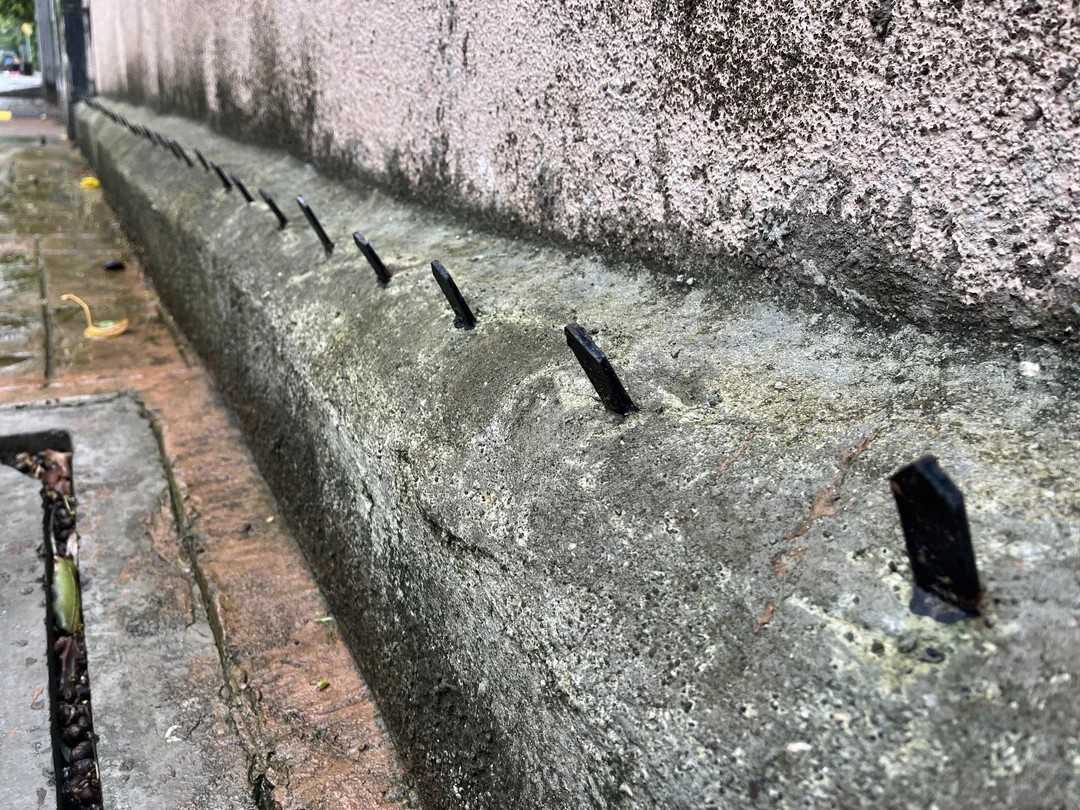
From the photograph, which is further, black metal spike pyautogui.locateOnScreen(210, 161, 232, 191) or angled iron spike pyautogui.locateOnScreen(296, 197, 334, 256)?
black metal spike pyautogui.locateOnScreen(210, 161, 232, 191)

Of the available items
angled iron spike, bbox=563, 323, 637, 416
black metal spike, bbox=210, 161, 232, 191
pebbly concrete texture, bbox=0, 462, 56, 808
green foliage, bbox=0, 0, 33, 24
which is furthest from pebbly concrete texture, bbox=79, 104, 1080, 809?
green foliage, bbox=0, 0, 33, 24

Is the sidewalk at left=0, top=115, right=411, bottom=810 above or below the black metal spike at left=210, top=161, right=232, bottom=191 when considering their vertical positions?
below

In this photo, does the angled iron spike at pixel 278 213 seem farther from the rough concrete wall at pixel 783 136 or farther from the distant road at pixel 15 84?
the distant road at pixel 15 84

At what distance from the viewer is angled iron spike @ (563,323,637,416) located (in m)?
1.35

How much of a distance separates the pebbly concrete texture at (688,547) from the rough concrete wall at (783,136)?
9cm

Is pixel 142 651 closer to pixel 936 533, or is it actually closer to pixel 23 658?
pixel 23 658

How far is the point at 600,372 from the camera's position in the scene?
1.37 meters

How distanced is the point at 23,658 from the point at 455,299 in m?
1.31

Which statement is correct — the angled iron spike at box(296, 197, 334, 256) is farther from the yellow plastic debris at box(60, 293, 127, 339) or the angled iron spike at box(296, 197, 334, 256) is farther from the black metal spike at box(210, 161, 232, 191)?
the yellow plastic debris at box(60, 293, 127, 339)

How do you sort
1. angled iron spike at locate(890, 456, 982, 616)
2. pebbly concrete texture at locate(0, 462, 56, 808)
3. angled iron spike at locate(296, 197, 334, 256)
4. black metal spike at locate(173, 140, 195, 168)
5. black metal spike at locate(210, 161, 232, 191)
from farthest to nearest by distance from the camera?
black metal spike at locate(173, 140, 195, 168) → black metal spike at locate(210, 161, 232, 191) → angled iron spike at locate(296, 197, 334, 256) → pebbly concrete texture at locate(0, 462, 56, 808) → angled iron spike at locate(890, 456, 982, 616)

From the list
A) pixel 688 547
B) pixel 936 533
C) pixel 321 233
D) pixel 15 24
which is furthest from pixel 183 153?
pixel 15 24

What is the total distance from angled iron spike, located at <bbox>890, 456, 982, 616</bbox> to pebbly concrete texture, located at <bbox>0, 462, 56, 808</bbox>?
1631mm

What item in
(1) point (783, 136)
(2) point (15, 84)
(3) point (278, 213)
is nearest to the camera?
(1) point (783, 136)

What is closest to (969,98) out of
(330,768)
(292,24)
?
(330,768)
